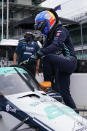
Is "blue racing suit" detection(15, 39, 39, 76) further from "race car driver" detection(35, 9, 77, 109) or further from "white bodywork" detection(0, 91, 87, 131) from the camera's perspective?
"white bodywork" detection(0, 91, 87, 131)

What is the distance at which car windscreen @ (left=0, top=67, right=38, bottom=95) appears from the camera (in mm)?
3584

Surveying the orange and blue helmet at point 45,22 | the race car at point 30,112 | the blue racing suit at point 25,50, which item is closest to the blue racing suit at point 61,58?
the orange and blue helmet at point 45,22

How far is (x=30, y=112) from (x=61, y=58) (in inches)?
69.5

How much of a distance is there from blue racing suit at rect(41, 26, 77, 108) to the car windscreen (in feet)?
2.80

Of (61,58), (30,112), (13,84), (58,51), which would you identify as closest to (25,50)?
(58,51)

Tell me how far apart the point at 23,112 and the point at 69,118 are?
19.1 inches

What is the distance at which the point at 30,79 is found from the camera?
3969mm

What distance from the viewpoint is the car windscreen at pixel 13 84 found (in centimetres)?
358

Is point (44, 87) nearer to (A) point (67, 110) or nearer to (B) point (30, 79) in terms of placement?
(B) point (30, 79)

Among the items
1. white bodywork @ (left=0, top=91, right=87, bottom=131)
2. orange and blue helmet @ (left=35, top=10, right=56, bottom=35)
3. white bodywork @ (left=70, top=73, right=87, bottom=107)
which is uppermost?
orange and blue helmet @ (left=35, top=10, right=56, bottom=35)

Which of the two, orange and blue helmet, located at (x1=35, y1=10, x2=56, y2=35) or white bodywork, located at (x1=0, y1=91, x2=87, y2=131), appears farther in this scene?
orange and blue helmet, located at (x1=35, y1=10, x2=56, y2=35)

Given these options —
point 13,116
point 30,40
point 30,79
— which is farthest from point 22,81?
point 30,40

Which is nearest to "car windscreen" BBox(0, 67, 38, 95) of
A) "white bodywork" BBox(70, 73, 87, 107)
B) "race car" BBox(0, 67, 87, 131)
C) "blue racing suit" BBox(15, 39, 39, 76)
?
"race car" BBox(0, 67, 87, 131)

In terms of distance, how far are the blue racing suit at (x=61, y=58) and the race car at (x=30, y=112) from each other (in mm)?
1054
